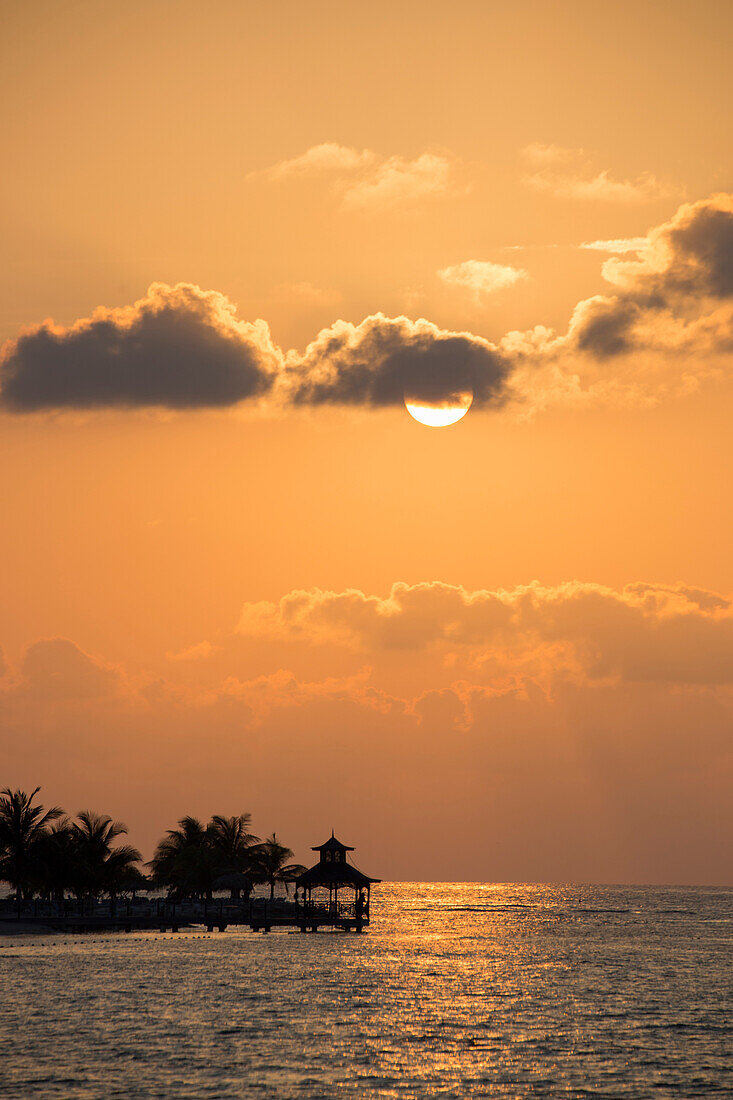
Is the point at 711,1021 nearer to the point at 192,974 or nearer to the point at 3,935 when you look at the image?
the point at 192,974

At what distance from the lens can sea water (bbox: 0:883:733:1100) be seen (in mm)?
35469

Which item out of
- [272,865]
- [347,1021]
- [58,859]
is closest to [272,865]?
[272,865]

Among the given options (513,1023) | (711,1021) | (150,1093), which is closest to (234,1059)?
(150,1093)

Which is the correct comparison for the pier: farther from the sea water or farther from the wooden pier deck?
the sea water

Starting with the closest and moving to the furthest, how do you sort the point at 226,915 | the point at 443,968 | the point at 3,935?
1. the point at 443,968
2. the point at 3,935
3. the point at 226,915

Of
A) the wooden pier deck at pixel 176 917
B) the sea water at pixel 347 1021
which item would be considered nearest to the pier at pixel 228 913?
the wooden pier deck at pixel 176 917

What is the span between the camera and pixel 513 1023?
157ft

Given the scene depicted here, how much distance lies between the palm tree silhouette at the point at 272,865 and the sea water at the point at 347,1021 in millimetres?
18763

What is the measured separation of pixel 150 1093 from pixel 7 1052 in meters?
7.29

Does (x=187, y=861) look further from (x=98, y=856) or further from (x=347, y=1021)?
(x=347, y=1021)

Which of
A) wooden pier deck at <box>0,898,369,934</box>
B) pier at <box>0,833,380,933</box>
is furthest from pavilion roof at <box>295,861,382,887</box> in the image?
wooden pier deck at <box>0,898,369,934</box>

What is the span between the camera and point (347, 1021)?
156 ft

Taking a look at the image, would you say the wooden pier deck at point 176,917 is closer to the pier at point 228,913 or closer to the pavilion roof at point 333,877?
the pier at point 228,913

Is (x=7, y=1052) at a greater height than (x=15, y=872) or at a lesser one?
lesser
